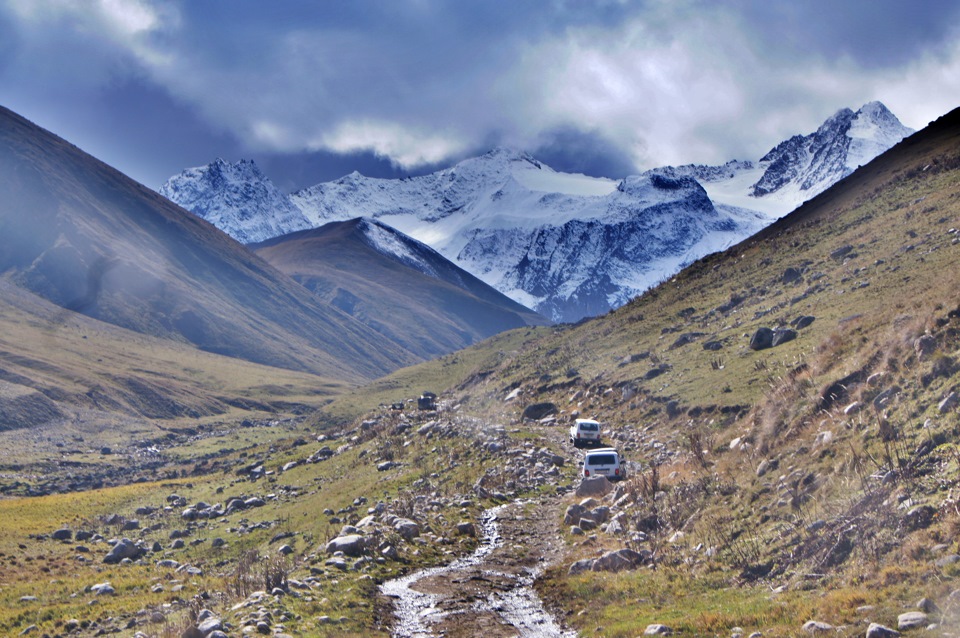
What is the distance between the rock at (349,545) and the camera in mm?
25000

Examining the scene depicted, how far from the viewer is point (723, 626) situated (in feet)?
51.6

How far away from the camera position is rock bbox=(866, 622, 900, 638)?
510 inches

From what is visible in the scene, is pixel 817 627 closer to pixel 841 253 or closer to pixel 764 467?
pixel 764 467

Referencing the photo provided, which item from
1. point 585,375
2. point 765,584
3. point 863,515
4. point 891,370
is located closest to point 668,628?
point 765,584

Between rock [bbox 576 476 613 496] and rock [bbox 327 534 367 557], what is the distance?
12852 millimetres

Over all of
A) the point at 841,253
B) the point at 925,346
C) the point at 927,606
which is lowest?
the point at 927,606

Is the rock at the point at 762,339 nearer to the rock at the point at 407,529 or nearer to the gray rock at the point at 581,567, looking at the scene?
the gray rock at the point at 581,567

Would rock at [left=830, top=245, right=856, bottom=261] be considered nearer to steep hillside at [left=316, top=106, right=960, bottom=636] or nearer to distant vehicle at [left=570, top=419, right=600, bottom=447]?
steep hillside at [left=316, top=106, right=960, bottom=636]

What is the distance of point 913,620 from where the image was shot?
13.1 m

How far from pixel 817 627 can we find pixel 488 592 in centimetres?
1072

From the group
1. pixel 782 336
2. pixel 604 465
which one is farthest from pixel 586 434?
pixel 782 336

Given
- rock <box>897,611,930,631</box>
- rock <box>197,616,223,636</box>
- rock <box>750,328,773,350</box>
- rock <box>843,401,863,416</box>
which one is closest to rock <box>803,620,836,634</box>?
rock <box>897,611,930,631</box>

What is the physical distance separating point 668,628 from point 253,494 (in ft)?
127

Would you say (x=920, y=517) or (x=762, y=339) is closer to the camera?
(x=920, y=517)
